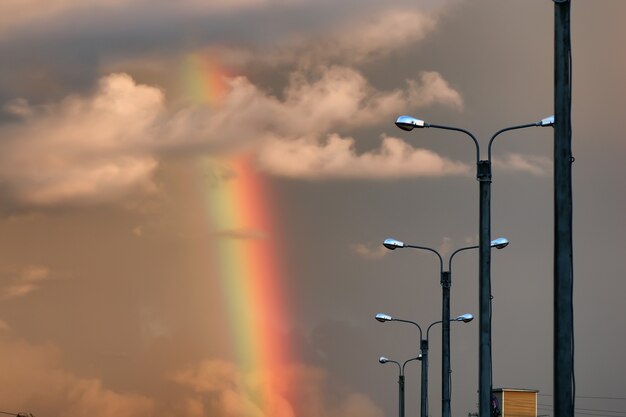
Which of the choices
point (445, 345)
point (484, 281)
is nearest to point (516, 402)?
point (445, 345)

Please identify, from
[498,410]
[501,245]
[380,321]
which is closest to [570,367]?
[501,245]

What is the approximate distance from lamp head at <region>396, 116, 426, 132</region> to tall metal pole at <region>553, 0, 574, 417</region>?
1692 centimetres

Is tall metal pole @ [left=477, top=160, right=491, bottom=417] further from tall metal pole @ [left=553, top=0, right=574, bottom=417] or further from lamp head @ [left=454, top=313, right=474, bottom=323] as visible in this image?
lamp head @ [left=454, top=313, right=474, bottom=323]

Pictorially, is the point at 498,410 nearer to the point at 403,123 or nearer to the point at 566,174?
the point at 403,123

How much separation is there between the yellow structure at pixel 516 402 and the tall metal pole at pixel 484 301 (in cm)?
7097

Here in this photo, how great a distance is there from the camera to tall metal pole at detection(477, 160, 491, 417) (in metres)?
37.0

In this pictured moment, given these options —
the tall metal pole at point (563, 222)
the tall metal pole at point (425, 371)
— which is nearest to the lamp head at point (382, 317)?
the tall metal pole at point (425, 371)

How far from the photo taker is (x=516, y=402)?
107 meters

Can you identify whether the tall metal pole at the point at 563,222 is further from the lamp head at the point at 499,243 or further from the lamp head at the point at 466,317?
the lamp head at the point at 466,317

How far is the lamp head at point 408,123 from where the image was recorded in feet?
122

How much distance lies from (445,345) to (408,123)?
→ 19205 millimetres

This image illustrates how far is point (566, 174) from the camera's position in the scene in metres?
19.7

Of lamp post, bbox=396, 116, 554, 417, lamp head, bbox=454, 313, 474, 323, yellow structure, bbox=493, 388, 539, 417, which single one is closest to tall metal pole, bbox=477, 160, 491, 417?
lamp post, bbox=396, 116, 554, 417

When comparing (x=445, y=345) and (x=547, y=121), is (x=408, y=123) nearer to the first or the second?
(x=547, y=121)
